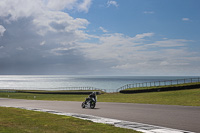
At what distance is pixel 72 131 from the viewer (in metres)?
9.31

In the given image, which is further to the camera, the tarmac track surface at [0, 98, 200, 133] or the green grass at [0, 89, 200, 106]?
the green grass at [0, 89, 200, 106]

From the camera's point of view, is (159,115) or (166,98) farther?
(166,98)

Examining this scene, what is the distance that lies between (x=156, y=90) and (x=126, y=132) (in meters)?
34.4

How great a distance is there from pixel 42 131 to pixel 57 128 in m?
0.90

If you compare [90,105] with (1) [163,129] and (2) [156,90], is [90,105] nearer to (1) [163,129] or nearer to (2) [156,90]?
(1) [163,129]

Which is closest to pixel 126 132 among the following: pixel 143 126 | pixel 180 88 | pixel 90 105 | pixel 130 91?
pixel 143 126

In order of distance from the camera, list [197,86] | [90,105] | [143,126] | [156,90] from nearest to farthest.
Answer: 1. [143,126]
2. [90,105]
3. [197,86]
4. [156,90]

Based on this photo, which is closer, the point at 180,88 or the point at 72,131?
the point at 72,131

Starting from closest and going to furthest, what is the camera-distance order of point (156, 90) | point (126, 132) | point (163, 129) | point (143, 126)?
1. point (126, 132)
2. point (163, 129)
3. point (143, 126)
4. point (156, 90)

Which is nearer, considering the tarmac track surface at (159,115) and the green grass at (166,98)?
the tarmac track surface at (159,115)

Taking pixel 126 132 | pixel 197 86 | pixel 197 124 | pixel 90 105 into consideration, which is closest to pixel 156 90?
pixel 197 86

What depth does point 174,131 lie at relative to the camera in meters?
9.34

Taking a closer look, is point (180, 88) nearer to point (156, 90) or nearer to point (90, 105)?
point (156, 90)

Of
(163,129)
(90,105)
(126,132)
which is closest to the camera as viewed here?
(126,132)
